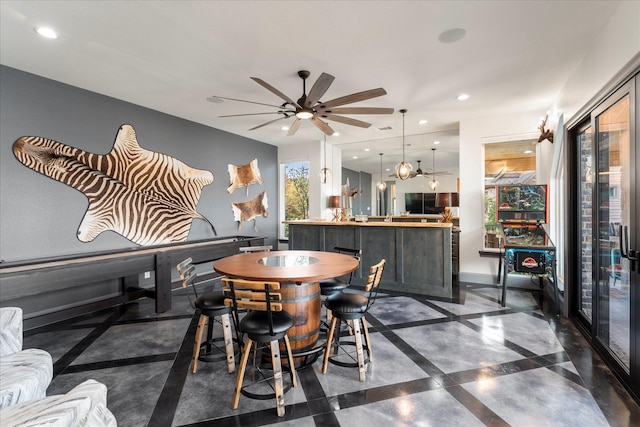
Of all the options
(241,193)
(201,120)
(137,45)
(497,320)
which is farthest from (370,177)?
(137,45)

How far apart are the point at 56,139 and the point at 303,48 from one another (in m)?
3.24

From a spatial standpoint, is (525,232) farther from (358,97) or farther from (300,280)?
(300,280)

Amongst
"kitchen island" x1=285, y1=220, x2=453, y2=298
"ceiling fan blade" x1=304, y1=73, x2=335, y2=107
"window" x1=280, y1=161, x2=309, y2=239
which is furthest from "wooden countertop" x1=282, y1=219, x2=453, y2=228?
"ceiling fan blade" x1=304, y1=73, x2=335, y2=107

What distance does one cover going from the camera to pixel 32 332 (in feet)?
10.9

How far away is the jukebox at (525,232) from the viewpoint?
151 inches

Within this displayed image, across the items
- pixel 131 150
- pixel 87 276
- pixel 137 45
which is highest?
pixel 137 45

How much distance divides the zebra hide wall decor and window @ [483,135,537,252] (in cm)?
509

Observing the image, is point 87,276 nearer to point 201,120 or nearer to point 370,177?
point 201,120

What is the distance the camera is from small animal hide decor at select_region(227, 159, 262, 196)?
6.17 m

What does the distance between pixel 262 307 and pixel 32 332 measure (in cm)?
320

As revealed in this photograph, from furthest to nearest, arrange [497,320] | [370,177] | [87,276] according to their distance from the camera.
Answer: [370,177] → [497,320] → [87,276]

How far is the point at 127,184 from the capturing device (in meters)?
4.46

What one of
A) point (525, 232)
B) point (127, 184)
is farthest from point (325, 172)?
point (525, 232)

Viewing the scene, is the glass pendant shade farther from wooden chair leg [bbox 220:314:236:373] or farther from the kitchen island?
wooden chair leg [bbox 220:314:236:373]
